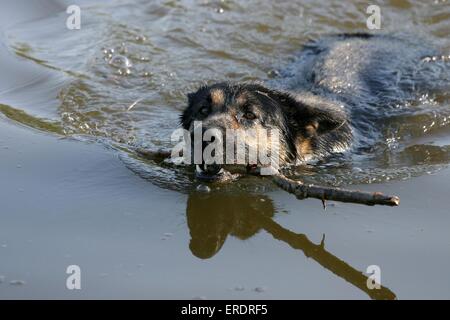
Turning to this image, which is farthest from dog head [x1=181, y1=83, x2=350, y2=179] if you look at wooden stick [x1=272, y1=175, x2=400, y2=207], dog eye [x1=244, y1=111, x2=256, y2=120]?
wooden stick [x1=272, y1=175, x2=400, y2=207]

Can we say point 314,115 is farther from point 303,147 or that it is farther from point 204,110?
point 204,110

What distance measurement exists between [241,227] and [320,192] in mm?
645

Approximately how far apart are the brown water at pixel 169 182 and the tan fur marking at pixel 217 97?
661 millimetres

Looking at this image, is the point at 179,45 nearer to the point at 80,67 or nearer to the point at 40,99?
the point at 80,67

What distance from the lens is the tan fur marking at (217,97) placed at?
6.14 metres

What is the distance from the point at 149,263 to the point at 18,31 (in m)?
5.87

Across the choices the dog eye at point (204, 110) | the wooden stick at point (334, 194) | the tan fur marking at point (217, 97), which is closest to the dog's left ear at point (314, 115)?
the tan fur marking at point (217, 97)

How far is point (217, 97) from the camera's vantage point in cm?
617

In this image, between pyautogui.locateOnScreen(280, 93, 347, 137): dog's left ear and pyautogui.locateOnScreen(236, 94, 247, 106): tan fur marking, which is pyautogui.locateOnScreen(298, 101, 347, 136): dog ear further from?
pyautogui.locateOnScreen(236, 94, 247, 106): tan fur marking

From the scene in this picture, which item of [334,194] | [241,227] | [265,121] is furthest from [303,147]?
[334,194]

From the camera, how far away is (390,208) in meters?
5.32
